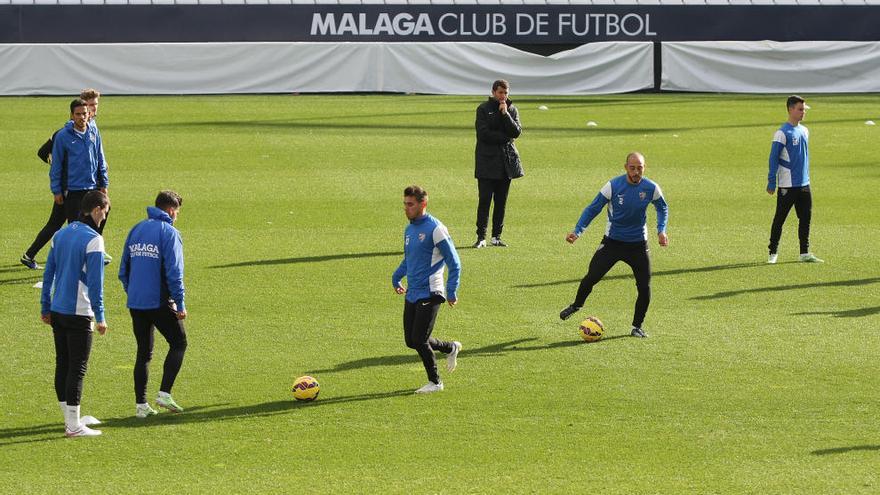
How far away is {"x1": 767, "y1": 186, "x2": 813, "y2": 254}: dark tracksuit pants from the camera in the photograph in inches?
671

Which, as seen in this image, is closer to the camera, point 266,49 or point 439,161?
point 439,161

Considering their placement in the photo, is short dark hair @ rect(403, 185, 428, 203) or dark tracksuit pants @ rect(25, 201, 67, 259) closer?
short dark hair @ rect(403, 185, 428, 203)

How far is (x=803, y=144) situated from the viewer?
1692cm

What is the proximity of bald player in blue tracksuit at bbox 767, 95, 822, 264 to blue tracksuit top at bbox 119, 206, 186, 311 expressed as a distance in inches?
361

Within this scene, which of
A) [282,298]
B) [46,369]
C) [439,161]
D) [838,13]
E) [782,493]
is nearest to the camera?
[782,493]

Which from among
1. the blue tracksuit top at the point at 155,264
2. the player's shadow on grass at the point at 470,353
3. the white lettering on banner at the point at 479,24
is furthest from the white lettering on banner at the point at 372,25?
the blue tracksuit top at the point at 155,264

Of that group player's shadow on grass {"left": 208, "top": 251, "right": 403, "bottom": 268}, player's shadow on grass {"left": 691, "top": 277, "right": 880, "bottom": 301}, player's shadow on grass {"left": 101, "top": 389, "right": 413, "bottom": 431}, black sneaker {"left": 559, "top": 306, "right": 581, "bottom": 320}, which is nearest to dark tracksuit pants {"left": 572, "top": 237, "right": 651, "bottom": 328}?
black sneaker {"left": 559, "top": 306, "right": 581, "bottom": 320}

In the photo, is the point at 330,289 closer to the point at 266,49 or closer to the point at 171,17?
the point at 266,49

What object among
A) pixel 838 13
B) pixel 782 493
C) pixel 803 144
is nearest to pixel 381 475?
pixel 782 493

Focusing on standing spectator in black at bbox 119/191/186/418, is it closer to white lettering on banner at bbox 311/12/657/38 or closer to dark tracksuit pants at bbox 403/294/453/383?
dark tracksuit pants at bbox 403/294/453/383

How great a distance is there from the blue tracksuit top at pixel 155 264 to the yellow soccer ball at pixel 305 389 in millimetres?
1331

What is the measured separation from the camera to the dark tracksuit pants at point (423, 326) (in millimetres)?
10984

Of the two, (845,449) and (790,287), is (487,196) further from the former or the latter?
(845,449)

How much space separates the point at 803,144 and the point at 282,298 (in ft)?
23.5
